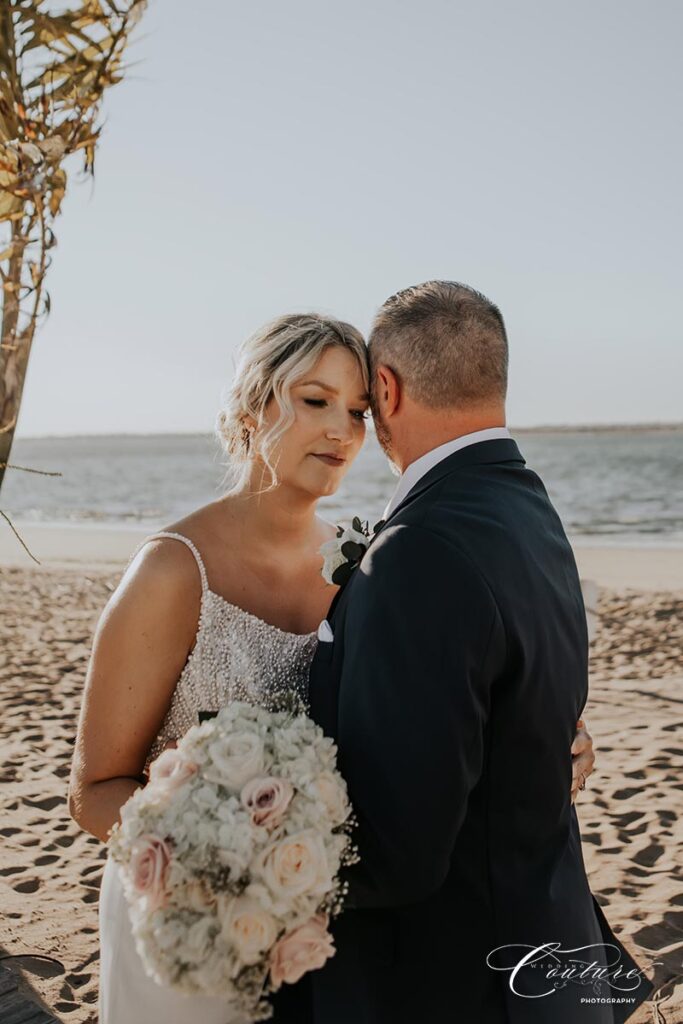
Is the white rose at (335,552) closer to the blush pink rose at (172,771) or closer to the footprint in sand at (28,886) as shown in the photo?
the blush pink rose at (172,771)

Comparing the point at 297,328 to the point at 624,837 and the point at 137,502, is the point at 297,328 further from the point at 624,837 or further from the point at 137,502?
the point at 137,502

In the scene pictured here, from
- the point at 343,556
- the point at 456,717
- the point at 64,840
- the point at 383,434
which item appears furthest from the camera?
the point at 64,840

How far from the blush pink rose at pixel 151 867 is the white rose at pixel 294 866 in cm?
19

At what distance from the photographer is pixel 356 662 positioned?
6.81 feet

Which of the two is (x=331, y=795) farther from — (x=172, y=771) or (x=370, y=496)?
(x=370, y=496)

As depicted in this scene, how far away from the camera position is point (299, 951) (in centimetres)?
199

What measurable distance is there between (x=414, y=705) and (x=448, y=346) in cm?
96

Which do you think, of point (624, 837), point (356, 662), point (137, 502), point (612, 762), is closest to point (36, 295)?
point (356, 662)

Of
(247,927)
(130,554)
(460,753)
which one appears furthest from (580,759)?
(130,554)

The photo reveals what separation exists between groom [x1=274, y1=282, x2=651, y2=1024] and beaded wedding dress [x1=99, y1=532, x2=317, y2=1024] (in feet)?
1.48

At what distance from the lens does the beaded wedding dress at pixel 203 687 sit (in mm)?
2572

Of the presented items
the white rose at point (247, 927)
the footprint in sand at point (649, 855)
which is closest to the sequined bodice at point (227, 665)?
the white rose at point (247, 927)

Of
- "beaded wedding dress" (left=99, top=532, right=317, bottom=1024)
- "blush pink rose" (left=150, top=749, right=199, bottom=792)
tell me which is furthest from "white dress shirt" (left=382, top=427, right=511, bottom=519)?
"blush pink rose" (left=150, top=749, right=199, bottom=792)

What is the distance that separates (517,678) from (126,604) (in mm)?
1293
